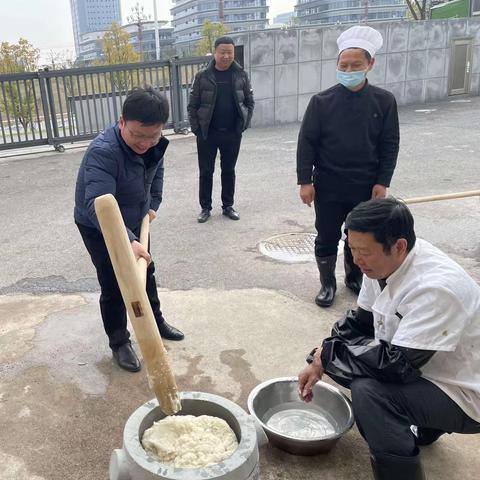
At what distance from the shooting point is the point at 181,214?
613cm

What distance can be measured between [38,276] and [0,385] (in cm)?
165

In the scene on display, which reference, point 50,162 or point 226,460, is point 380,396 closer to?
point 226,460

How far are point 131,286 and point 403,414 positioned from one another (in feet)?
3.88

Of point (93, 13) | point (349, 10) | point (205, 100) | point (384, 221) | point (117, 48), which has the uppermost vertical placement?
point (93, 13)

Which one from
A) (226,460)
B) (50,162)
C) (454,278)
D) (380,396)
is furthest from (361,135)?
(50,162)

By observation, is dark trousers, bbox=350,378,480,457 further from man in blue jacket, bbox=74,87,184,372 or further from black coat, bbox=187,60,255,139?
black coat, bbox=187,60,255,139

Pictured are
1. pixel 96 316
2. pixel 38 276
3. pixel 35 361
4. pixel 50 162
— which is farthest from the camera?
pixel 50 162

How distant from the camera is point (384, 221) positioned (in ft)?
6.67

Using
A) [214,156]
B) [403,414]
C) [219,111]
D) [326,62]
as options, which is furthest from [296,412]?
[326,62]

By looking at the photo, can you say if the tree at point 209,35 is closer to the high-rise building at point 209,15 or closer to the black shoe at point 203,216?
A: the black shoe at point 203,216

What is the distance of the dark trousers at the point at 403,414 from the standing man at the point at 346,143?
70.7 inches

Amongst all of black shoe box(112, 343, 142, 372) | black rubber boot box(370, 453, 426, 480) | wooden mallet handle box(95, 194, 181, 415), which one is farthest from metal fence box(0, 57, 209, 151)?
black rubber boot box(370, 453, 426, 480)

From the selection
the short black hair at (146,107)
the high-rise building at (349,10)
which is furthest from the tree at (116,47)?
the high-rise building at (349,10)

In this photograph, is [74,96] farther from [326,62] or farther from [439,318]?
[439,318]
